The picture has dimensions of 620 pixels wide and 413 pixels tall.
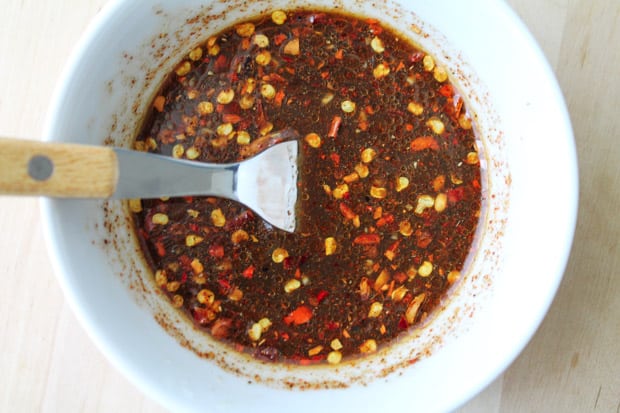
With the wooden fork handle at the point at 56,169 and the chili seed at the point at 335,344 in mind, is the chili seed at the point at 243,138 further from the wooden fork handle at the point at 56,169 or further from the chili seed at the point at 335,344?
the chili seed at the point at 335,344

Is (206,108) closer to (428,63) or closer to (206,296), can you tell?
(206,296)

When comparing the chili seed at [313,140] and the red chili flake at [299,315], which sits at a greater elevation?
the chili seed at [313,140]

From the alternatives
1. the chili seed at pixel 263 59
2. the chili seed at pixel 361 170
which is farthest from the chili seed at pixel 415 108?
the chili seed at pixel 263 59

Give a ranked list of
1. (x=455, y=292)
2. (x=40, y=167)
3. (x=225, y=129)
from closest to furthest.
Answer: (x=40, y=167) < (x=225, y=129) < (x=455, y=292)

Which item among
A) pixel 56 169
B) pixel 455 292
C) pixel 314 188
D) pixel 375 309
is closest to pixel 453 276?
pixel 455 292

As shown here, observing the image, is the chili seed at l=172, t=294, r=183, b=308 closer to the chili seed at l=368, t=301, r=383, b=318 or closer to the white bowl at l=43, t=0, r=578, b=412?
the white bowl at l=43, t=0, r=578, b=412
